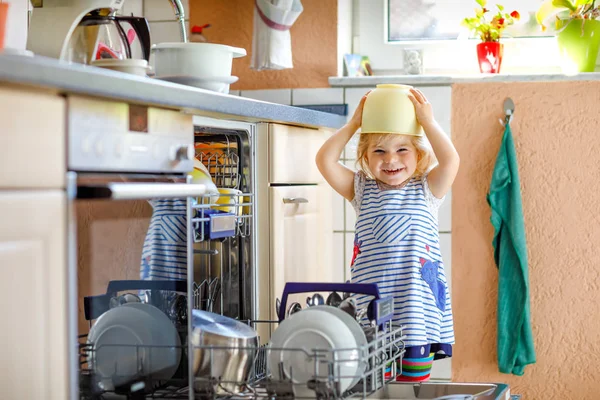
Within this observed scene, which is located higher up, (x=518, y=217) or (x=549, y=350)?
(x=518, y=217)

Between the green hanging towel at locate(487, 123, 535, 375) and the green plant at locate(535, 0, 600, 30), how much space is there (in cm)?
36

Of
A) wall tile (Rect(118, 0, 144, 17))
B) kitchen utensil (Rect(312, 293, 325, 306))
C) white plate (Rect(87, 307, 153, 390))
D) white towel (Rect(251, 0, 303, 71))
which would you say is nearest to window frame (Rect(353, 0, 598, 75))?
white towel (Rect(251, 0, 303, 71))

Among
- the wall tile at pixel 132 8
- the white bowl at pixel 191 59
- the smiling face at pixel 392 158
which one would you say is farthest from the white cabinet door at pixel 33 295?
the wall tile at pixel 132 8

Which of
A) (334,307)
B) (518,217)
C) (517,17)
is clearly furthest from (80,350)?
(517,17)

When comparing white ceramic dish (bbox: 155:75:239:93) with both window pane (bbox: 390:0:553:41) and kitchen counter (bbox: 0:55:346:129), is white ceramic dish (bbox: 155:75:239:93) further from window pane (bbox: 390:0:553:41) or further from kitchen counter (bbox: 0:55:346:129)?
window pane (bbox: 390:0:553:41)

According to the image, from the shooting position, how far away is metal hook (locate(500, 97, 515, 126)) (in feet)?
8.22

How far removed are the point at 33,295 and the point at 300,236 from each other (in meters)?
1.23

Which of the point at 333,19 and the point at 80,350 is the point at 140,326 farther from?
the point at 333,19

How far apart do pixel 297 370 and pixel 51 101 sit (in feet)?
1.87

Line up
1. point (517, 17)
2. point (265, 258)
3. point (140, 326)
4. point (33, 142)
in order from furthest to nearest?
A: point (517, 17) < point (265, 258) < point (140, 326) < point (33, 142)

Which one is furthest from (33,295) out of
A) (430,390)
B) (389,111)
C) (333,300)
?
(389,111)

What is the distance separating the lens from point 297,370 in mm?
1416

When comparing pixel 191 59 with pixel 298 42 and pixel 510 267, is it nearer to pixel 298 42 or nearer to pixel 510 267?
pixel 298 42

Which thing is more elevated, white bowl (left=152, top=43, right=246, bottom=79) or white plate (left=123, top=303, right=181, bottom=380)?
white bowl (left=152, top=43, right=246, bottom=79)
